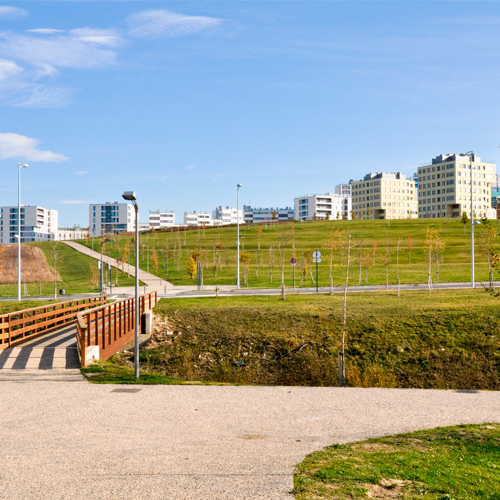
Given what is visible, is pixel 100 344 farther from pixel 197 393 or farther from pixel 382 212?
pixel 382 212

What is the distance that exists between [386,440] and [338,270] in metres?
53.5

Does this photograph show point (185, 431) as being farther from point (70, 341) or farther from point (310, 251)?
point (310, 251)

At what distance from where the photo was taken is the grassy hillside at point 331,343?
20844 millimetres

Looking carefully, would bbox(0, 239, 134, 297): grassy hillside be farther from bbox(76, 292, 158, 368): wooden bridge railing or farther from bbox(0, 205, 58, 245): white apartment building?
bbox(0, 205, 58, 245): white apartment building

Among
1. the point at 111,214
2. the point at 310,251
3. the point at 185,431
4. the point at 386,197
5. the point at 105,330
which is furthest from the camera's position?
the point at 111,214

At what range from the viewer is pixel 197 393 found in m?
12.7

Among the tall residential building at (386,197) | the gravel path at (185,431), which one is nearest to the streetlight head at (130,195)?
the gravel path at (185,431)

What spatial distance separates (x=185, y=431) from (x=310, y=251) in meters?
58.9

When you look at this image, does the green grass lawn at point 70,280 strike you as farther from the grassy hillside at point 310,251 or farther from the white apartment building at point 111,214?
the white apartment building at point 111,214

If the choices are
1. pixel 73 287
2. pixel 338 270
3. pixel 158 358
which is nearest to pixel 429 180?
pixel 338 270

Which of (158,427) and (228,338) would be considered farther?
(228,338)

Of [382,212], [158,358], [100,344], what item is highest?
[382,212]

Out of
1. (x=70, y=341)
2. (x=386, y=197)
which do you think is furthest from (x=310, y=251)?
(x=386, y=197)

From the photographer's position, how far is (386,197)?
17575 centimetres
